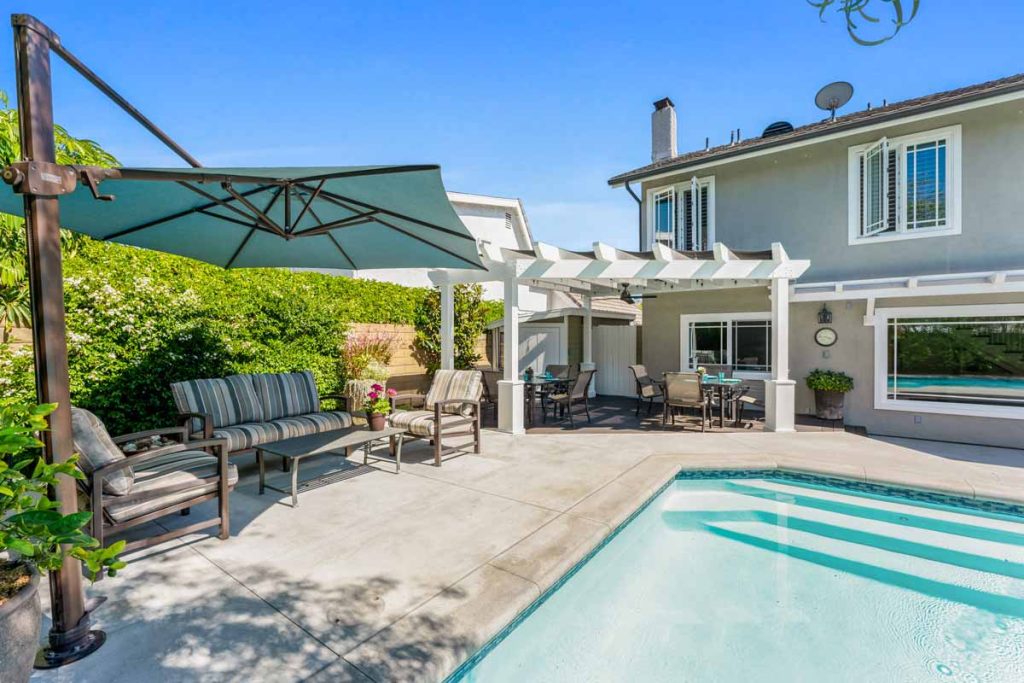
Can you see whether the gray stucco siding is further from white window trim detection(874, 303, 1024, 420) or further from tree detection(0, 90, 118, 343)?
tree detection(0, 90, 118, 343)

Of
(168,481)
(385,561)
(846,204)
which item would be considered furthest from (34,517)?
(846,204)

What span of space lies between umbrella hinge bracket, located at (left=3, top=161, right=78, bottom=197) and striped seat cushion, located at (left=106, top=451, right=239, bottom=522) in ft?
7.84

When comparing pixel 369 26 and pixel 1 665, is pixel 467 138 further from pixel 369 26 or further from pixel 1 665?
pixel 1 665

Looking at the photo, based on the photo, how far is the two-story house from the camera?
8375 mm

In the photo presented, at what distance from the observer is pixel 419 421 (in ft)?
22.4

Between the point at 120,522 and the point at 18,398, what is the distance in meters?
2.91

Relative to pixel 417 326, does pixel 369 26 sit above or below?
above

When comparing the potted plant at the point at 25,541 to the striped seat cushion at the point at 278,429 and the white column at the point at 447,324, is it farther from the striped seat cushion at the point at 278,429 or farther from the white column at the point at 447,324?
the white column at the point at 447,324

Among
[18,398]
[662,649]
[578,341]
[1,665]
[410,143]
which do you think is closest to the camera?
[1,665]

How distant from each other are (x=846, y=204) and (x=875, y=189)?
20.9 inches

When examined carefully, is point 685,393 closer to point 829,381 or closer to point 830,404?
point 829,381

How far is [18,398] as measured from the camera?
17.0 ft

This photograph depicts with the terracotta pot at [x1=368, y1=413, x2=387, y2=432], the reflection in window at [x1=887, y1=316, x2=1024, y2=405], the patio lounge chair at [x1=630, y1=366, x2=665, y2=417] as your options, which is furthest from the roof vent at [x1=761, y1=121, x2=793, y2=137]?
the terracotta pot at [x1=368, y1=413, x2=387, y2=432]

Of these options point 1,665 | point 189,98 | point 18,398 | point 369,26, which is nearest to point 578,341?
point 369,26
